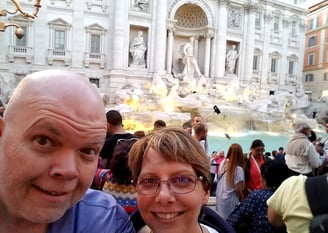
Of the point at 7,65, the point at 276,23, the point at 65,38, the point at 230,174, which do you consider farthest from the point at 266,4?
the point at 230,174

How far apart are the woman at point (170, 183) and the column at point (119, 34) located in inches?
668

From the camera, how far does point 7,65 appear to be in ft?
55.2

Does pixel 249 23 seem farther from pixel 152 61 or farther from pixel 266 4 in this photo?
pixel 152 61

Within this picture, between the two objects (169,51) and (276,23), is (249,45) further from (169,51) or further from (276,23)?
(169,51)

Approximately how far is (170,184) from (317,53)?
33943 millimetres

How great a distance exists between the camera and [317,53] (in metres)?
30.5

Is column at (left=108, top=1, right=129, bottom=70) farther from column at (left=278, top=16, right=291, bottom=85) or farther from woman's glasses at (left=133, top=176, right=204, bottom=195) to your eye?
woman's glasses at (left=133, top=176, right=204, bottom=195)

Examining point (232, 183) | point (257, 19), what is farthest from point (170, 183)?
point (257, 19)

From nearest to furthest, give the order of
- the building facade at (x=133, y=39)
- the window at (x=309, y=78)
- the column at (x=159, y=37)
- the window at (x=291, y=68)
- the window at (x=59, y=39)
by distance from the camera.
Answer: the building facade at (x=133, y=39) → the window at (x=59, y=39) → the column at (x=159, y=37) → the window at (x=291, y=68) → the window at (x=309, y=78)

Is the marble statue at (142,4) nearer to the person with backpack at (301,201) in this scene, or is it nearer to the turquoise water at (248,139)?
the turquoise water at (248,139)

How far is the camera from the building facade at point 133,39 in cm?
1716

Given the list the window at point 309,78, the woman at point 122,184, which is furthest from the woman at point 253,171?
the window at point 309,78

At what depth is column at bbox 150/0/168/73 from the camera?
18453mm

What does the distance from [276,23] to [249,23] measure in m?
3.53
